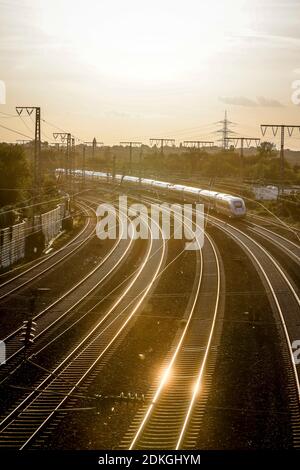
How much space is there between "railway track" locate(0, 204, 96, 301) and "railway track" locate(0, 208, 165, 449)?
457 cm

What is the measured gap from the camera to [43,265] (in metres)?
30.2

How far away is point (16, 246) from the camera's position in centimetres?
3209

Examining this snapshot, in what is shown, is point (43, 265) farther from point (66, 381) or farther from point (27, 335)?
point (66, 381)

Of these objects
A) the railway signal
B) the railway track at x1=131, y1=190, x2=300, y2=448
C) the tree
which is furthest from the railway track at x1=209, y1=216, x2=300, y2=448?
the tree

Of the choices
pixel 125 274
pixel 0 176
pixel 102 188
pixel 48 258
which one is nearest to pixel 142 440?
pixel 125 274

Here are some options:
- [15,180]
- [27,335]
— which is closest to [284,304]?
[27,335]

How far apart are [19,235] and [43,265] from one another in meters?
3.23

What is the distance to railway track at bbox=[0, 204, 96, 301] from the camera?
80.6 ft

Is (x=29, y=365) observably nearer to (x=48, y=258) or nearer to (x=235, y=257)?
(x=48, y=258)

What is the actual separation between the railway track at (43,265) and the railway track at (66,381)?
4.57 meters

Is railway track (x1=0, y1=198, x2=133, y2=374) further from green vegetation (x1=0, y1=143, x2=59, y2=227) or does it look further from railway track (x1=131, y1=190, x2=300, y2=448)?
green vegetation (x1=0, y1=143, x2=59, y2=227)

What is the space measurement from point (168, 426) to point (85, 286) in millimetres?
13947

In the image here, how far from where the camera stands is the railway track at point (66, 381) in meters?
11.3

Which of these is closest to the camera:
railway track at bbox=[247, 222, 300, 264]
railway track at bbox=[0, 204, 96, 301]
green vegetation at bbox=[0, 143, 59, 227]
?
railway track at bbox=[0, 204, 96, 301]
